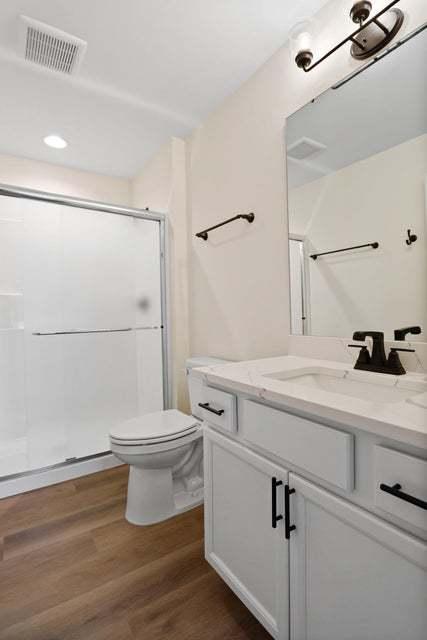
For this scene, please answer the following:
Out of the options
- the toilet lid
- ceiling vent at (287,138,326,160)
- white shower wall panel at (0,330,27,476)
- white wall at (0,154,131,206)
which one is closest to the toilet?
the toilet lid

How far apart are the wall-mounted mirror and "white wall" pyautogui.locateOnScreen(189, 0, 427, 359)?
0.09 metres

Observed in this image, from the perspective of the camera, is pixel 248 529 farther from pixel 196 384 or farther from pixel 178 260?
pixel 178 260

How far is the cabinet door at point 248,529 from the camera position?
878 mm

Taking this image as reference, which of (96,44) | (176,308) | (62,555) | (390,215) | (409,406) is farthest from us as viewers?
(176,308)

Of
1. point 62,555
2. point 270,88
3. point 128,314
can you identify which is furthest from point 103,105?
point 62,555

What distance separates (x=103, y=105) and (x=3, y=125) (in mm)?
768

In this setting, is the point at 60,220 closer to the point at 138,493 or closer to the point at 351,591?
the point at 138,493

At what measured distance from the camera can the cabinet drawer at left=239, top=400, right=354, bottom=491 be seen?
27.3 inches

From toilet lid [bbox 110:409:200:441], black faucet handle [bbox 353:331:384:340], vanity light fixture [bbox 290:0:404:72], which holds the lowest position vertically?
toilet lid [bbox 110:409:200:441]

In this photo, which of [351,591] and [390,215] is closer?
[351,591]

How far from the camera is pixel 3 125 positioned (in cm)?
219

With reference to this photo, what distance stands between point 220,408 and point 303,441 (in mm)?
360

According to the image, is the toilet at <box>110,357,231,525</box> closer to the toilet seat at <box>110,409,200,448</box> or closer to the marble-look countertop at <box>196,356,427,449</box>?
the toilet seat at <box>110,409,200,448</box>

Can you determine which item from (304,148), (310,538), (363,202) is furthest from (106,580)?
(304,148)
